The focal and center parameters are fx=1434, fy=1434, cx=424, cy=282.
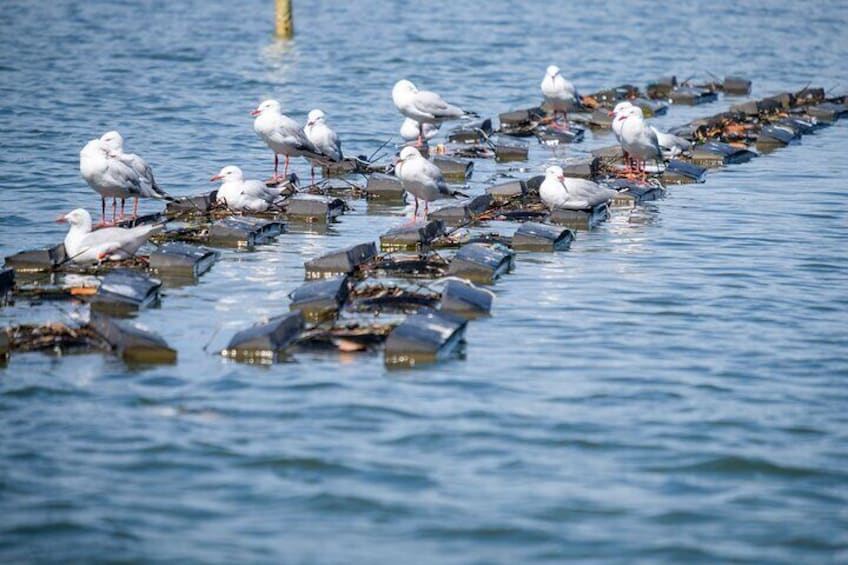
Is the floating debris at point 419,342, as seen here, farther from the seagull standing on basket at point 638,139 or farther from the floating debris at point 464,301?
the seagull standing on basket at point 638,139

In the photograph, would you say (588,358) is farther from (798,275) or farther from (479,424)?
(798,275)

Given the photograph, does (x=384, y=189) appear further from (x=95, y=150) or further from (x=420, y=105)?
(x=95, y=150)

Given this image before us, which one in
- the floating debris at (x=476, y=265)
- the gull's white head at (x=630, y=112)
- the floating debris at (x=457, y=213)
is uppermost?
the gull's white head at (x=630, y=112)

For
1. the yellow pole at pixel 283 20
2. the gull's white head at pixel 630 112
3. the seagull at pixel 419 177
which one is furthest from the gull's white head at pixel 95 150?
the yellow pole at pixel 283 20

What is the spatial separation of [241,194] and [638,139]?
4.89 meters

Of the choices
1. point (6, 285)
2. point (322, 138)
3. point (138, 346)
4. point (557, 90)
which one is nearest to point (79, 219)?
point (6, 285)

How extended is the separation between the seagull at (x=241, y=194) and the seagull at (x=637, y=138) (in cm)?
442

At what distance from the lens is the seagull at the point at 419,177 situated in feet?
45.2

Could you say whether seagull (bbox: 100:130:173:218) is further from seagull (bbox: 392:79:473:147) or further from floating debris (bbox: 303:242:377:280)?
seagull (bbox: 392:79:473:147)

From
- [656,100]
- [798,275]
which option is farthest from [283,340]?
[656,100]

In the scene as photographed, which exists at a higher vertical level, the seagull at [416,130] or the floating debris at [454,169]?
the seagull at [416,130]

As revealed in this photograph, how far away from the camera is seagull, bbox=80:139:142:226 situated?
13648 mm

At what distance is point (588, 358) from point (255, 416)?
2.58 meters

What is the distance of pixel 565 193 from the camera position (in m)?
14.5
